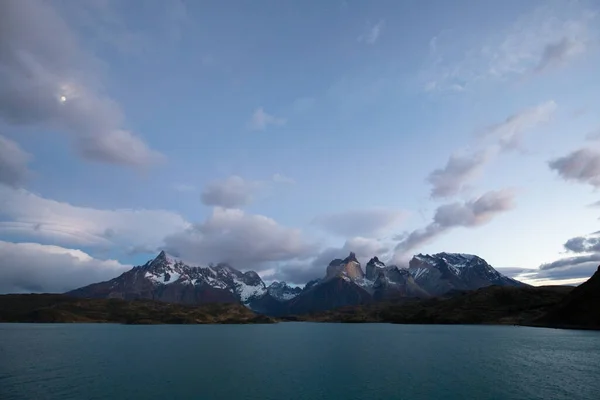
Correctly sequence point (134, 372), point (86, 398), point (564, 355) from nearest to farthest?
1. point (86, 398)
2. point (134, 372)
3. point (564, 355)

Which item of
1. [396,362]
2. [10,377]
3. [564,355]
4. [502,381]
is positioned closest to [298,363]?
[396,362]

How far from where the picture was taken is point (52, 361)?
122 meters

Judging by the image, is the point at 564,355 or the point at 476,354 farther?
the point at 476,354

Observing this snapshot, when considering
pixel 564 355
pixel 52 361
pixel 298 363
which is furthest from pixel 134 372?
pixel 564 355

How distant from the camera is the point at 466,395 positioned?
74.6m

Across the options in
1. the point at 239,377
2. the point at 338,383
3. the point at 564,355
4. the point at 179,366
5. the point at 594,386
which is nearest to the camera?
the point at 594,386

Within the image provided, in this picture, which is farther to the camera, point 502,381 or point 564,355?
point 564,355

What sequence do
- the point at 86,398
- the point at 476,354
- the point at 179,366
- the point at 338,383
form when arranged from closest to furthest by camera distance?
the point at 86,398 → the point at 338,383 → the point at 179,366 → the point at 476,354

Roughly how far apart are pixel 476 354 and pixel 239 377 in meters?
89.7

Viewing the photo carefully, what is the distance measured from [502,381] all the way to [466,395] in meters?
19.6

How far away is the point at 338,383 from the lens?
8775 centimetres

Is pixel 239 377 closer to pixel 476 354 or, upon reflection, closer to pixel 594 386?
pixel 594 386

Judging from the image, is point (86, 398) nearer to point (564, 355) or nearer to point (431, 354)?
point (431, 354)

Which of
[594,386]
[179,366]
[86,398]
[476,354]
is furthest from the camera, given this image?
[476,354]
